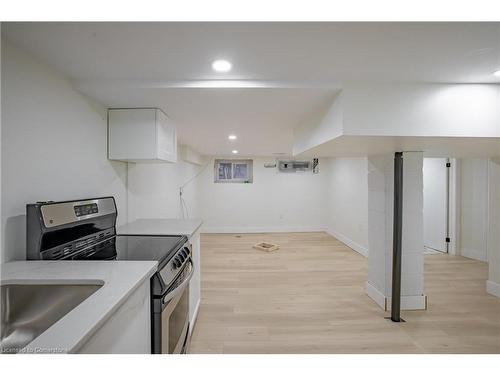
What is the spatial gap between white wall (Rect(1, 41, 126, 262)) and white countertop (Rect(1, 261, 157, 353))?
261mm

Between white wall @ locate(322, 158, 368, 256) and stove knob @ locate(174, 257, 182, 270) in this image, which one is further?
white wall @ locate(322, 158, 368, 256)

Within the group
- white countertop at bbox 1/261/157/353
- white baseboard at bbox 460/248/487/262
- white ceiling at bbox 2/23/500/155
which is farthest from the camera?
white baseboard at bbox 460/248/487/262

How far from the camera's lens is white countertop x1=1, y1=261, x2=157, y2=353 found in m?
0.63

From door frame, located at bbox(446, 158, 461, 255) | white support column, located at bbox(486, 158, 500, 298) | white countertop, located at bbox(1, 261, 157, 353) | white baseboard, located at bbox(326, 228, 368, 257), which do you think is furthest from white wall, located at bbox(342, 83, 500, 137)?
door frame, located at bbox(446, 158, 461, 255)

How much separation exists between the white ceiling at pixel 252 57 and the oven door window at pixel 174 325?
1.31m

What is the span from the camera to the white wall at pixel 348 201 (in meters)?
4.45

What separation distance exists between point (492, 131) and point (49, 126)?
9.07 feet

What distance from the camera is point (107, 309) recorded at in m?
0.76

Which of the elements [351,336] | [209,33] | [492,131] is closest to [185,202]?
[351,336]

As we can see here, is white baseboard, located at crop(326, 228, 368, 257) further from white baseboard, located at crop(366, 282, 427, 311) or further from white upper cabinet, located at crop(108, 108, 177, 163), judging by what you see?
white upper cabinet, located at crop(108, 108, 177, 163)

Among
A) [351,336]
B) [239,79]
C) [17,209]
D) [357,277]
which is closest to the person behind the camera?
[17,209]

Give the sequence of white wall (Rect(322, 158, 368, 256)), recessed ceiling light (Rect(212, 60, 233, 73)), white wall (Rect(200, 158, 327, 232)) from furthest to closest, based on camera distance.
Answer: white wall (Rect(200, 158, 327, 232)) < white wall (Rect(322, 158, 368, 256)) < recessed ceiling light (Rect(212, 60, 233, 73))

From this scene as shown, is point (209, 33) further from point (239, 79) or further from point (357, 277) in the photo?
point (357, 277)
